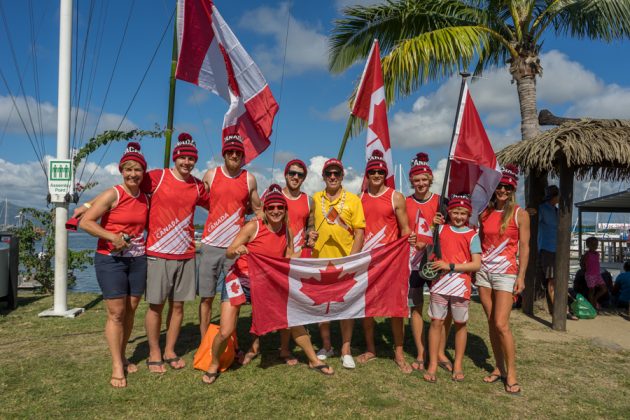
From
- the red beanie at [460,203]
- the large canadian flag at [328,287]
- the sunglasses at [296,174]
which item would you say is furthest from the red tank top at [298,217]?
the red beanie at [460,203]

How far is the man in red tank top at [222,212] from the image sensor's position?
4.86 metres

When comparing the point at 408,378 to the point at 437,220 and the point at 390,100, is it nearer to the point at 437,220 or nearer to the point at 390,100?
the point at 437,220

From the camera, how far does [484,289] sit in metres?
4.68

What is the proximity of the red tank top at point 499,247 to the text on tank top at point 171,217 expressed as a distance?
3017mm

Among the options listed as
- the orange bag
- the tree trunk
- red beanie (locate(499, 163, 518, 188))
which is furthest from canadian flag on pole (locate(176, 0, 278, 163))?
the tree trunk

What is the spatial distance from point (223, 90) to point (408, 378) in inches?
157

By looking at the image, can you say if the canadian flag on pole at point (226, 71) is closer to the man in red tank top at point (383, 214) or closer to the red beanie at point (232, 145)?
the red beanie at point (232, 145)

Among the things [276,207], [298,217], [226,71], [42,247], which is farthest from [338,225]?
[42,247]

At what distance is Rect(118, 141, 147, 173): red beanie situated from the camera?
14.4 feet

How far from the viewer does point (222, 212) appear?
4.87 meters

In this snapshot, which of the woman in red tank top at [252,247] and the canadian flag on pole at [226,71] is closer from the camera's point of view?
the woman in red tank top at [252,247]

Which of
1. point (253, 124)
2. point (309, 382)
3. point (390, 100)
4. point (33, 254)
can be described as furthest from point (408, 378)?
point (33, 254)

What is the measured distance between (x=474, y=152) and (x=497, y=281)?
1477 mm

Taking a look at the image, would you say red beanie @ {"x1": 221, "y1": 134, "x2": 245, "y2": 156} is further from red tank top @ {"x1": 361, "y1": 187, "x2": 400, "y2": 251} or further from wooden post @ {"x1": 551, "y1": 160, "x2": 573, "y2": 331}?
wooden post @ {"x1": 551, "y1": 160, "x2": 573, "y2": 331}
